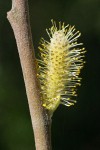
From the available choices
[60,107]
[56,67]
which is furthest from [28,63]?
[60,107]

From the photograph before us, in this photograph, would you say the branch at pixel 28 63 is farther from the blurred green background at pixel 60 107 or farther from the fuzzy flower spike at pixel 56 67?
the blurred green background at pixel 60 107

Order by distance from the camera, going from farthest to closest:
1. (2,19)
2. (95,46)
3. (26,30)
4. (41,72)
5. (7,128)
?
(95,46), (2,19), (7,128), (41,72), (26,30)

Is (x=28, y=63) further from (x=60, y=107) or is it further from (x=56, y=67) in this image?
(x=60, y=107)

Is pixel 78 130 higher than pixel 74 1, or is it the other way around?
pixel 74 1

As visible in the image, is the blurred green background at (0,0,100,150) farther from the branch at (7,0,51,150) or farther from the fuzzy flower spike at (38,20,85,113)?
the branch at (7,0,51,150)

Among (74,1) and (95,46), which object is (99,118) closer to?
(95,46)

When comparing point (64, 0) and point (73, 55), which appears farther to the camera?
point (64, 0)

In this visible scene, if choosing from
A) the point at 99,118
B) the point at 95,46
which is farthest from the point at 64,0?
the point at 99,118
